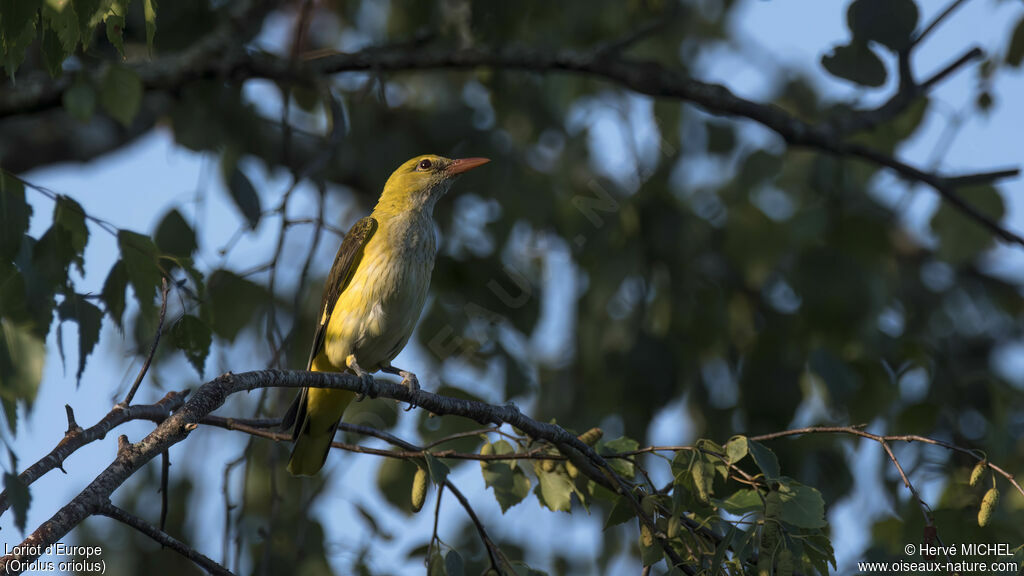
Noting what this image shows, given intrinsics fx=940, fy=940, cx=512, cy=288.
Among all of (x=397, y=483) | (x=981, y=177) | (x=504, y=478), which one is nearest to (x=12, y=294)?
(x=504, y=478)

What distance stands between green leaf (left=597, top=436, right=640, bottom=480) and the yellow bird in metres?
1.05

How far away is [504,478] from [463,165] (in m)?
2.24

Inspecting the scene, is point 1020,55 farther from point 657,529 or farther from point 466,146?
point 657,529

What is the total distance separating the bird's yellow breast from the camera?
409cm

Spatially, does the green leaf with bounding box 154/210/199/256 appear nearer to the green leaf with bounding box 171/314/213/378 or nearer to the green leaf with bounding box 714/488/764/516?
the green leaf with bounding box 171/314/213/378

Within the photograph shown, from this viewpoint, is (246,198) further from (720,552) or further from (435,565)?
(720,552)

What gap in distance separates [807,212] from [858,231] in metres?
0.32

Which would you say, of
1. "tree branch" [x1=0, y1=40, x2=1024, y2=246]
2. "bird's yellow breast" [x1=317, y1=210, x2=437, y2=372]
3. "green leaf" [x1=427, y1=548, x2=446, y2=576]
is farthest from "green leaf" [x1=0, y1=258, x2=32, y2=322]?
"tree branch" [x1=0, y1=40, x2=1024, y2=246]

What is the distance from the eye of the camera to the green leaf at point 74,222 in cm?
254

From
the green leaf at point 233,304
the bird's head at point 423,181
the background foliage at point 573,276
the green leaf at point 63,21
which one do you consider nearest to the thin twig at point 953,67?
the background foliage at point 573,276

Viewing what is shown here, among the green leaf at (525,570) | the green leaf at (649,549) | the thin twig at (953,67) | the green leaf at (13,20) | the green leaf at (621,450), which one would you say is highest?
the thin twig at (953,67)

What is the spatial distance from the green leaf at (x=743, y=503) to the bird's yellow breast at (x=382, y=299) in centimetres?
195

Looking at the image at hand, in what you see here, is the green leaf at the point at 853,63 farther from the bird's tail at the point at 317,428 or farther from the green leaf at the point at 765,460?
the bird's tail at the point at 317,428

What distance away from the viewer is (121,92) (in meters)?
3.21
